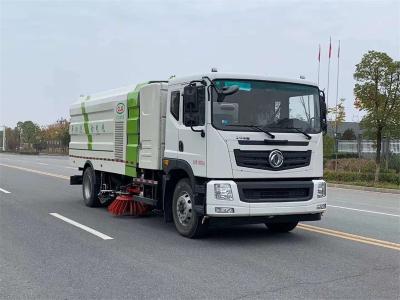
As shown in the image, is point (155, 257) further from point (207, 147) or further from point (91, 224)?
point (91, 224)

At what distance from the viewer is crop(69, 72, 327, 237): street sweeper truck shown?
800 centimetres

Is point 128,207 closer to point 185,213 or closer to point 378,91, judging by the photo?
point 185,213

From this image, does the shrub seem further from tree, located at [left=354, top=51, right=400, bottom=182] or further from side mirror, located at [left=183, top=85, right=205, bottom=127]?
side mirror, located at [left=183, top=85, right=205, bottom=127]

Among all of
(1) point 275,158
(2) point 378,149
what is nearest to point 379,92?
(2) point 378,149

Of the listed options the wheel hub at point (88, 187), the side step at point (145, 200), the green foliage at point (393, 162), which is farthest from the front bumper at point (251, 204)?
the green foliage at point (393, 162)

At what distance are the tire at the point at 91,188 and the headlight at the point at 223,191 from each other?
5609 mm

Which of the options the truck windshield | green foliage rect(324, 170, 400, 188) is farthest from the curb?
the truck windshield

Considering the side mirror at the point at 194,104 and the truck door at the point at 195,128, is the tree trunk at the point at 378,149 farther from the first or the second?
the side mirror at the point at 194,104

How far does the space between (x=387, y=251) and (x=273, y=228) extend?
2.29 meters

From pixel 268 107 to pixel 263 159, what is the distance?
848mm

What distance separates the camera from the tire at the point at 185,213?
8.40m

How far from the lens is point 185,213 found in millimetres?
8680

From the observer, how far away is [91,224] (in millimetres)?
10219

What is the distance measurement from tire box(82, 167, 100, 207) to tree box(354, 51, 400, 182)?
11.8m
